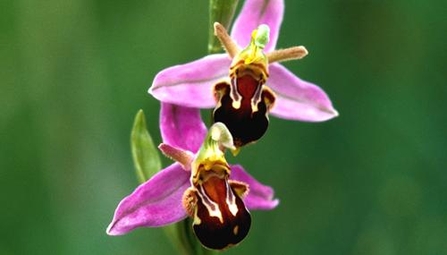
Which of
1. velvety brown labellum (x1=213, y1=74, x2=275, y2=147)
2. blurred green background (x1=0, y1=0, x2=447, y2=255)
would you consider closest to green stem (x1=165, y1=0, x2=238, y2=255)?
velvety brown labellum (x1=213, y1=74, x2=275, y2=147)

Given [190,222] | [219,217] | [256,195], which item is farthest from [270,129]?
[219,217]

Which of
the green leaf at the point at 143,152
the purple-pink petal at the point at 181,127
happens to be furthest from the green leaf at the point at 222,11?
the green leaf at the point at 143,152

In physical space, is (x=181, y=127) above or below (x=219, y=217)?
above

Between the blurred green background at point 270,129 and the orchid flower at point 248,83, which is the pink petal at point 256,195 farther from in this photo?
the blurred green background at point 270,129

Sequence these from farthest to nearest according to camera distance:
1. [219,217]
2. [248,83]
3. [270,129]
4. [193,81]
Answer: [270,129], [193,81], [248,83], [219,217]

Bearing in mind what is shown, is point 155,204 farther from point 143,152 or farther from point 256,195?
point 256,195

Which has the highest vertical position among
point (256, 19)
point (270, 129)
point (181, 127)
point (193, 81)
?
point (256, 19)

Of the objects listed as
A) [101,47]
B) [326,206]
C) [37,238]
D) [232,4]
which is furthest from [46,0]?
[232,4]
